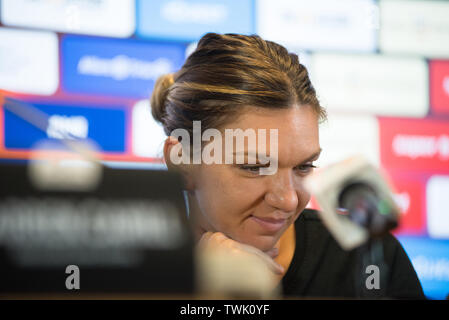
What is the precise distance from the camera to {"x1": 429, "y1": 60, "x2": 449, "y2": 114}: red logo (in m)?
1.83

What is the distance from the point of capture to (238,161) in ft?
Result: 3.45

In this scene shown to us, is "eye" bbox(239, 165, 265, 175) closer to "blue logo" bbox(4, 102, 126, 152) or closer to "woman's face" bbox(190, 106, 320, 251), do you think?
"woman's face" bbox(190, 106, 320, 251)

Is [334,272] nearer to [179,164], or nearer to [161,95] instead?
[179,164]

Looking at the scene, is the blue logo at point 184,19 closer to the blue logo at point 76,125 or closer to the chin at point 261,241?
the blue logo at point 76,125

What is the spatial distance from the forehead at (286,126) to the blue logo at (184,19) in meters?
0.66

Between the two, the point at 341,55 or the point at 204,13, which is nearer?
the point at 204,13

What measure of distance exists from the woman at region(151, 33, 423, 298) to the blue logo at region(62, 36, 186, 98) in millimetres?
425

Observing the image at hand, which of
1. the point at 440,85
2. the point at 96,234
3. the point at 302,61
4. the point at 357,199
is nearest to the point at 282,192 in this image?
the point at 357,199

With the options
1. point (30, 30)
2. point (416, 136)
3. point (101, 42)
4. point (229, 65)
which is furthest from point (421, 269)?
point (30, 30)

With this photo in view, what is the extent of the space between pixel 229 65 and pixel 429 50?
→ 1.05 metres

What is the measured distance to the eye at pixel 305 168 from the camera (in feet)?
3.45

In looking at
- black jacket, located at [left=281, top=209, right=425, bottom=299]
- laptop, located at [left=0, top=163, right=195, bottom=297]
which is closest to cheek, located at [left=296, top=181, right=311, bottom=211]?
black jacket, located at [left=281, top=209, right=425, bottom=299]

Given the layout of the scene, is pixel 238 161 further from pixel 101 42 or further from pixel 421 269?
pixel 421 269
